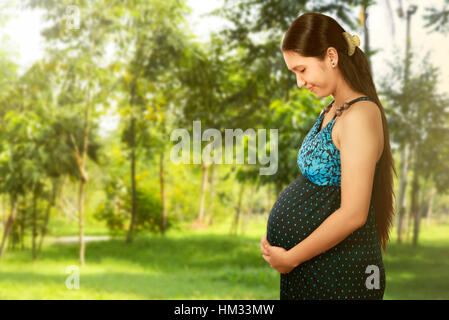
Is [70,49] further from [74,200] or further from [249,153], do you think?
[249,153]

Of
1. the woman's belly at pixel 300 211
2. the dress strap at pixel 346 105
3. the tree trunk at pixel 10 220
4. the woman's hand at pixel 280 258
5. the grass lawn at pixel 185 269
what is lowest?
the grass lawn at pixel 185 269

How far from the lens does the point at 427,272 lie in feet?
12.4

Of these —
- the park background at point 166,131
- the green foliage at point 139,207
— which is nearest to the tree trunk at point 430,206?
the park background at point 166,131

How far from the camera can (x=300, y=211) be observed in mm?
782

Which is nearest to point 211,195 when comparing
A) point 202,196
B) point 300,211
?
point 202,196

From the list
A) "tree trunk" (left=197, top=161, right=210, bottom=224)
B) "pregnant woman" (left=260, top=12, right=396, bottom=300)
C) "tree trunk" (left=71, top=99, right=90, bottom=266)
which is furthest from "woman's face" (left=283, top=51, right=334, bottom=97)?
"tree trunk" (left=71, top=99, right=90, bottom=266)

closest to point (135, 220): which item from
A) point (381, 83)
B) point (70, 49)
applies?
point (70, 49)

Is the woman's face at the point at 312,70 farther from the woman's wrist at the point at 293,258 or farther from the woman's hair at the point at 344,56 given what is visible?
the woman's wrist at the point at 293,258

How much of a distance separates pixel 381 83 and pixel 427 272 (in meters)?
1.76

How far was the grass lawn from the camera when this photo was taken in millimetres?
3340

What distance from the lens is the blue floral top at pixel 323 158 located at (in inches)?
27.6

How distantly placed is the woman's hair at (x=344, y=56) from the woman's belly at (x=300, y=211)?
10 cm

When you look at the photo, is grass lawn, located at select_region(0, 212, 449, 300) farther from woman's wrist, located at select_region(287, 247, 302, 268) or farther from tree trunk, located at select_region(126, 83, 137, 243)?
woman's wrist, located at select_region(287, 247, 302, 268)

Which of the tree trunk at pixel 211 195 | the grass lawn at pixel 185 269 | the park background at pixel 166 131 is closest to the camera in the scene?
the grass lawn at pixel 185 269
